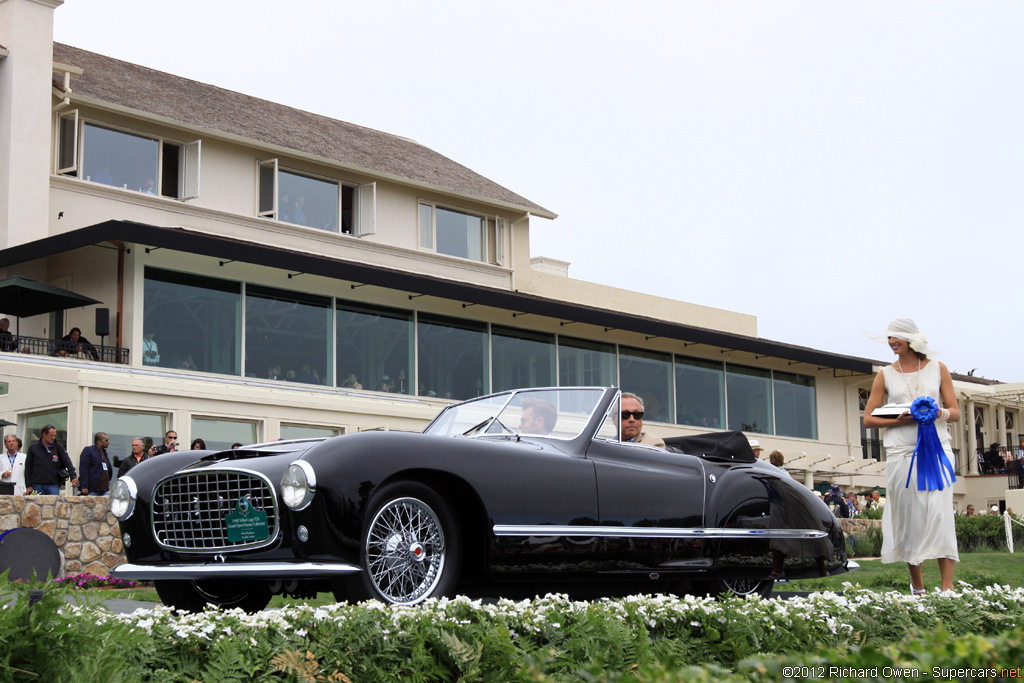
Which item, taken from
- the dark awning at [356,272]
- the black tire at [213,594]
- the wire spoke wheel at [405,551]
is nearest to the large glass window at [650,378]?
the dark awning at [356,272]

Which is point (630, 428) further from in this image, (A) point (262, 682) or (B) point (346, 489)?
(A) point (262, 682)

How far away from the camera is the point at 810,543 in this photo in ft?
25.6

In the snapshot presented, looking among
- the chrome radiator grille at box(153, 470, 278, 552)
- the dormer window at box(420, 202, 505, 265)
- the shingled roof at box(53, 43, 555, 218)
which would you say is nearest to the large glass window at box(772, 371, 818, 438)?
the shingled roof at box(53, 43, 555, 218)

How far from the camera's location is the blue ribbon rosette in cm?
761

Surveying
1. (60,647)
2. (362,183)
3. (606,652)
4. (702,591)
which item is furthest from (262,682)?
(362,183)

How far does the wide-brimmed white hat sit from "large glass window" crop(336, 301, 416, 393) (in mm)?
16815

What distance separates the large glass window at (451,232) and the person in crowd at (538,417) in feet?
72.2

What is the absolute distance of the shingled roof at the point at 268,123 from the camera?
80.6 ft

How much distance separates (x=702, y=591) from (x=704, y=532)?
0.76 meters

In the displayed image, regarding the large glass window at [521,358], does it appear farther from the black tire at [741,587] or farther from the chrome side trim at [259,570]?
the chrome side trim at [259,570]

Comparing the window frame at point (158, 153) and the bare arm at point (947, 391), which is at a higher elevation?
the window frame at point (158, 153)

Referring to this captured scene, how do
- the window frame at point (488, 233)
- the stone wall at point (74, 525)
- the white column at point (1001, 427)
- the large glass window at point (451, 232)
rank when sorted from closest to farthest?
the stone wall at point (74, 525) < the large glass window at point (451, 232) < the window frame at point (488, 233) < the white column at point (1001, 427)

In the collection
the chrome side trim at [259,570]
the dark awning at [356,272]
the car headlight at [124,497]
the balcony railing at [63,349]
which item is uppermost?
the dark awning at [356,272]

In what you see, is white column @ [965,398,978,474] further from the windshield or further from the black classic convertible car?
the windshield
